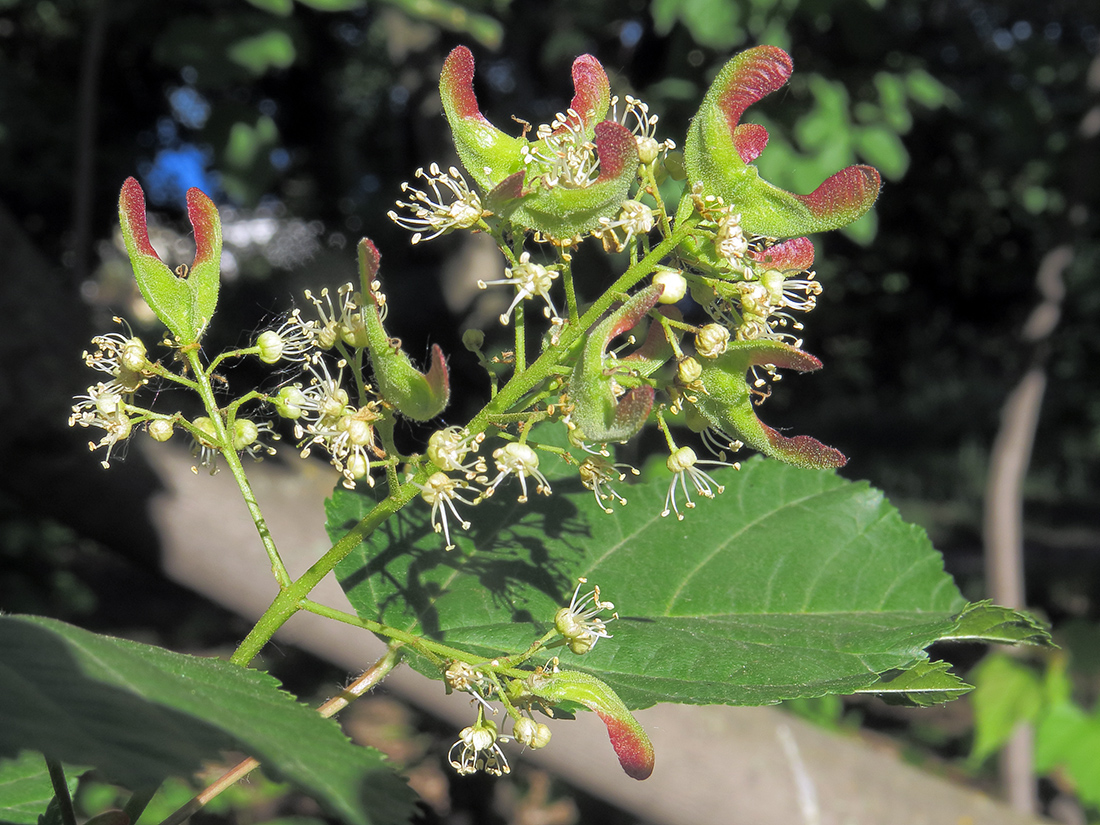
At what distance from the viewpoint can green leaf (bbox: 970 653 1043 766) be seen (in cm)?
301

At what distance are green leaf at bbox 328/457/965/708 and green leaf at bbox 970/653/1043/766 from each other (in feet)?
7.38

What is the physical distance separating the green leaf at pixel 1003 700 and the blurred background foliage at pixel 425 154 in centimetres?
4

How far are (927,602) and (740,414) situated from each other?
0.47 m

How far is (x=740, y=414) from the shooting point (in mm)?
743

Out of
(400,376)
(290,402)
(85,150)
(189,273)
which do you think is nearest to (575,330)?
(400,376)

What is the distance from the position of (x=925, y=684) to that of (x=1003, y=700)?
2.59 metres

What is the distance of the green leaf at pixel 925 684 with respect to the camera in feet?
2.83

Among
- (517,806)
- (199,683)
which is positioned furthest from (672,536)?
(517,806)

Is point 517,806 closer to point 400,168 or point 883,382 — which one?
point 400,168

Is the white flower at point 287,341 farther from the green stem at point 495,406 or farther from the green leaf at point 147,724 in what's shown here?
the green leaf at point 147,724

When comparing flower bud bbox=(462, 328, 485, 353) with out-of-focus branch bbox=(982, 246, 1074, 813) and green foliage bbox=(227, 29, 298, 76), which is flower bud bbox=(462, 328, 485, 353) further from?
out-of-focus branch bbox=(982, 246, 1074, 813)

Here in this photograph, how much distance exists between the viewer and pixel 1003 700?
10.1 ft

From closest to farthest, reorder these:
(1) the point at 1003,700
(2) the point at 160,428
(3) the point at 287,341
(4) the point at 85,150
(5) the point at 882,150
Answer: (2) the point at 160,428 < (3) the point at 287,341 < (5) the point at 882,150 < (4) the point at 85,150 < (1) the point at 1003,700

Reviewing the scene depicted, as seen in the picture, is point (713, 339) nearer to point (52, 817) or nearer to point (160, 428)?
point (160, 428)
